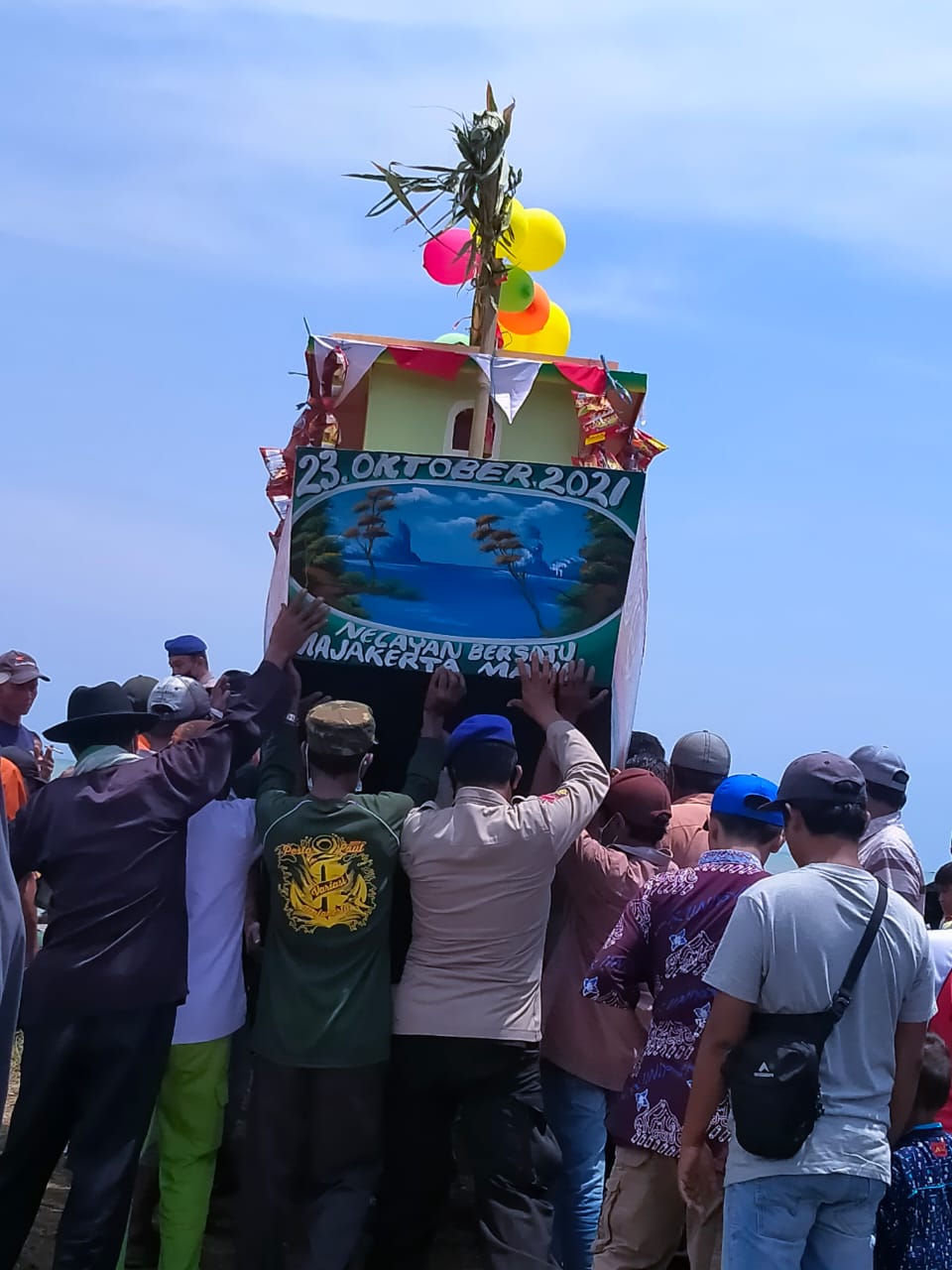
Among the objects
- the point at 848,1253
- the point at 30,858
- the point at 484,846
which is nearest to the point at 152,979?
the point at 30,858

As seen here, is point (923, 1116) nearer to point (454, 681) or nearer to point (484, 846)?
point (484, 846)

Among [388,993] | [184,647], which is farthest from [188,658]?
[388,993]

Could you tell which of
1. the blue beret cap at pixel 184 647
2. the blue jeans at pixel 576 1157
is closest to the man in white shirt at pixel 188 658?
the blue beret cap at pixel 184 647

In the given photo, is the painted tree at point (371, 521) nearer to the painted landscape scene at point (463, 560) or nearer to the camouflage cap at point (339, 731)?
the painted landscape scene at point (463, 560)

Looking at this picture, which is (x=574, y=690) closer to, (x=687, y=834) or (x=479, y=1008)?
(x=687, y=834)

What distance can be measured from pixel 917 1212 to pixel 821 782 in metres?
1.25

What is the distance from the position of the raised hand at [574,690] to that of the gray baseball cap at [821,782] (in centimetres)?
175

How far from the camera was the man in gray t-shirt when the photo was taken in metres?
3.63

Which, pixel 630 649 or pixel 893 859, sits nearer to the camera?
pixel 893 859

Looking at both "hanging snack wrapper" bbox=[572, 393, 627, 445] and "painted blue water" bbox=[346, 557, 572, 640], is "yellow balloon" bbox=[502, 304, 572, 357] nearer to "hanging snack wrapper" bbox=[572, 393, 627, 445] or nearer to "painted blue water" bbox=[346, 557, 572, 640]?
"hanging snack wrapper" bbox=[572, 393, 627, 445]

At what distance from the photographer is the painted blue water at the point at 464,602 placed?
5555mm

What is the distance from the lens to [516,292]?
7.22 metres

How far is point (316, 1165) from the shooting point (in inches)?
185

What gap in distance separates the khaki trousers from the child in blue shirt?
0.58 metres
